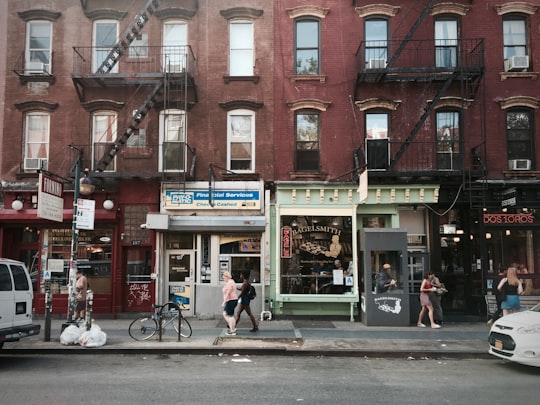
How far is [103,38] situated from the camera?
16.8 meters

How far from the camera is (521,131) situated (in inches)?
636

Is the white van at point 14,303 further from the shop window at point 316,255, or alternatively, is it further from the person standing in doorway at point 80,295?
the shop window at point 316,255

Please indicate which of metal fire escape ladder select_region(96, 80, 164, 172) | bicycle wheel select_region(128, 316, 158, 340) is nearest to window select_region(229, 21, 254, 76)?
metal fire escape ladder select_region(96, 80, 164, 172)

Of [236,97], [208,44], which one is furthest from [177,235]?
[208,44]

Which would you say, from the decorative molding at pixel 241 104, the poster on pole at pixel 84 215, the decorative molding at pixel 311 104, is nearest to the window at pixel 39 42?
the decorative molding at pixel 241 104

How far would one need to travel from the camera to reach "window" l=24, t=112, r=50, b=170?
16484 mm

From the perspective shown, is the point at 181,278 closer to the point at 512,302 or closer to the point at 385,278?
the point at 385,278

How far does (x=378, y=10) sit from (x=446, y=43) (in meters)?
2.59

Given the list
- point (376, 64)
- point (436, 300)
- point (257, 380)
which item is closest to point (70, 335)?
point (257, 380)

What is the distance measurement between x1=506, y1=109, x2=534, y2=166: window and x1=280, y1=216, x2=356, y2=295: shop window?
610 centimetres

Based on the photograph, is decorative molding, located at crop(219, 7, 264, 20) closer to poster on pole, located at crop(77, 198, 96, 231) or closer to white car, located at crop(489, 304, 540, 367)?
poster on pole, located at crop(77, 198, 96, 231)

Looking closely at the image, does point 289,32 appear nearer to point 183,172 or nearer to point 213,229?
point 183,172

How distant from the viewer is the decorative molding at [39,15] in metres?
16.6

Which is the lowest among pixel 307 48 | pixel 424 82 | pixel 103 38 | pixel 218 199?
pixel 218 199
